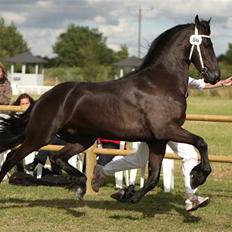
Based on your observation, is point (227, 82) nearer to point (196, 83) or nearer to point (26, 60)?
point (196, 83)

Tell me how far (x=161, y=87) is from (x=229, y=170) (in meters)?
5.10

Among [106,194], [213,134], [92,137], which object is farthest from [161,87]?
[213,134]

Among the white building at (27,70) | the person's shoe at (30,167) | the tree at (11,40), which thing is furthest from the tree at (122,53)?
the person's shoe at (30,167)

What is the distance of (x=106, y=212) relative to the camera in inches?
270

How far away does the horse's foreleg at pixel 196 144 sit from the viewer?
588cm

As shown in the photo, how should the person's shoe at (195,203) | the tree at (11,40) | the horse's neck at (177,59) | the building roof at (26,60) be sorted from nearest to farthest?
the horse's neck at (177,59) < the person's shoe at (195,203) < the building roof at (26,60) < the tree at (11,40)

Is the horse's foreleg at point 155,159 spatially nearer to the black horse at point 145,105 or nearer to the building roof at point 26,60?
the black horse at point 145,105

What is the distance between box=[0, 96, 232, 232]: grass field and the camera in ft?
20.1

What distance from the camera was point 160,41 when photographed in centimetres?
632

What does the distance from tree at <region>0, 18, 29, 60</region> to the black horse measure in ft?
266

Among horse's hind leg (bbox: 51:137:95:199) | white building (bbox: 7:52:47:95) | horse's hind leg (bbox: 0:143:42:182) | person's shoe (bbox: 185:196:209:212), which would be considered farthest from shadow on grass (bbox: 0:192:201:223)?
white building (bbox: 7:52:47:95)

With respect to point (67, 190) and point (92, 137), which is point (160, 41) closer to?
point (92, 137)

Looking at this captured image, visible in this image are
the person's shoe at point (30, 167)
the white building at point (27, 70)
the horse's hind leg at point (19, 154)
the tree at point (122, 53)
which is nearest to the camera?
the horse's hind leg at point (19, 154)

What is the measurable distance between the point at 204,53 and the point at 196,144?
1.01 metres
